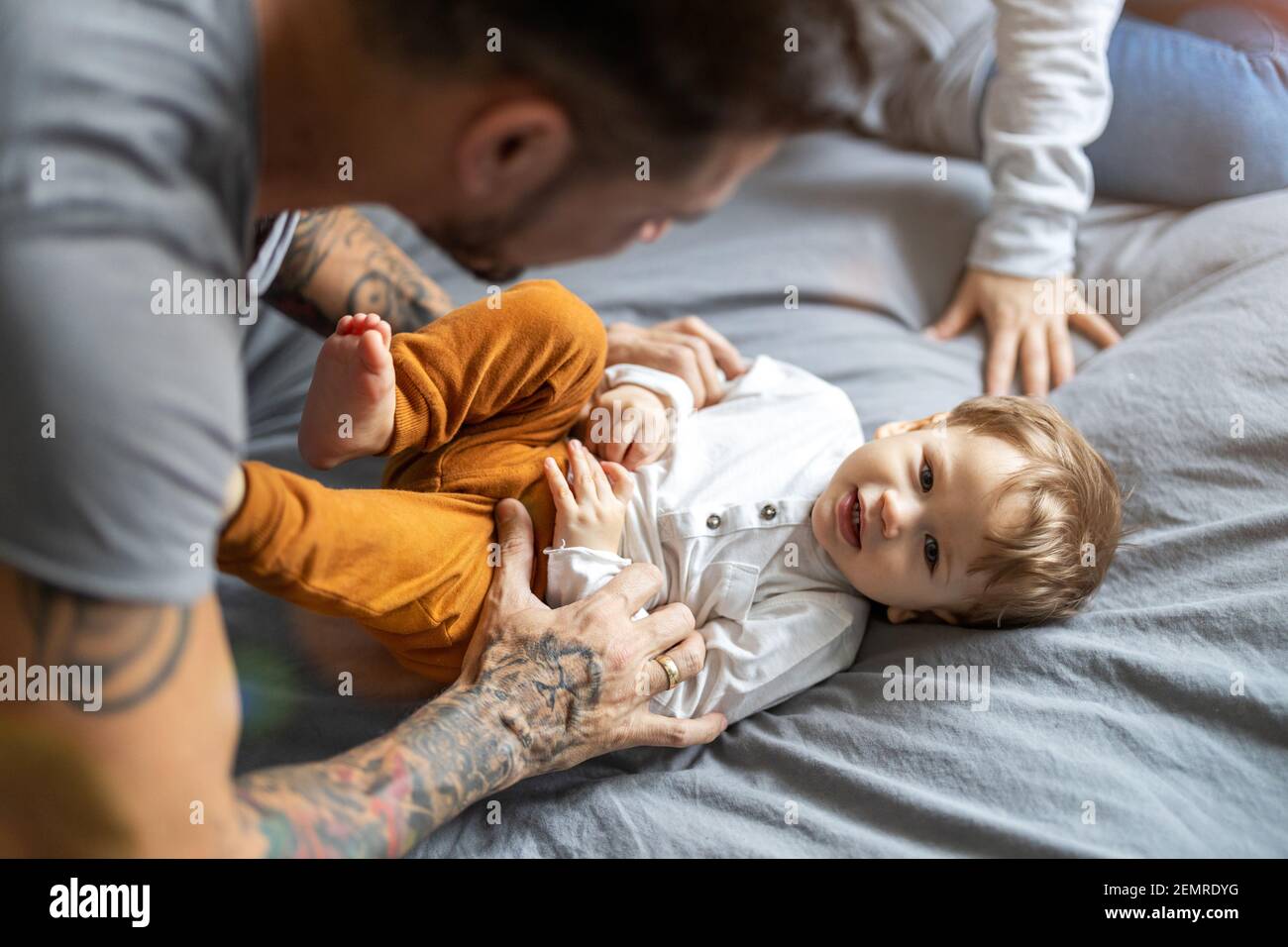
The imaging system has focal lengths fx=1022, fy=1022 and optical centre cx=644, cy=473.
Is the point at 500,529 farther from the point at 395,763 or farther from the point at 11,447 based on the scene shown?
the point at 11,447

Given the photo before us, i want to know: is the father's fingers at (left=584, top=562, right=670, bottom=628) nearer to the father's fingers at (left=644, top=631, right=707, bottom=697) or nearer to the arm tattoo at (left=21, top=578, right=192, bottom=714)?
the father's fingers at (left=644, top=631, right=707, bottom=697)

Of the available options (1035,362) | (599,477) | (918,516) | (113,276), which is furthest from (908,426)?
(113,276)

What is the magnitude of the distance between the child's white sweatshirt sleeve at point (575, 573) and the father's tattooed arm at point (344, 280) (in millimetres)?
438

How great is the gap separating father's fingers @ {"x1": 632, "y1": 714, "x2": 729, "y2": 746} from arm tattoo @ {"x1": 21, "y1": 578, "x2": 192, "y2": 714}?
47cm

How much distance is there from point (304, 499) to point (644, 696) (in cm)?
37

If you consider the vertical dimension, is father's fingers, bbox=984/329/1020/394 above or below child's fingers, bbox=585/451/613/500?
above

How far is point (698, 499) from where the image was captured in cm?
112

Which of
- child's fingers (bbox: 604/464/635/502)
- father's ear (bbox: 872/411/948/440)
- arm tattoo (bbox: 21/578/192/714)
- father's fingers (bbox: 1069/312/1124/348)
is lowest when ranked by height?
arm tattoo (bbox: 21/578/192/714)

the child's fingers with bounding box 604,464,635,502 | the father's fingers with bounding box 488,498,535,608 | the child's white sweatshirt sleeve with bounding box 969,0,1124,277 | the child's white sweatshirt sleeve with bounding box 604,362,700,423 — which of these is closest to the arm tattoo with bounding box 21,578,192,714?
the father's fingers with bounding box 488,498,535,608

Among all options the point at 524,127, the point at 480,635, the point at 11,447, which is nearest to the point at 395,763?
the point at 480,635

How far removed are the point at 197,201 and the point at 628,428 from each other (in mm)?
594

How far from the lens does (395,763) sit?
2.79 ft

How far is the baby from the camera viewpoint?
3.26ft

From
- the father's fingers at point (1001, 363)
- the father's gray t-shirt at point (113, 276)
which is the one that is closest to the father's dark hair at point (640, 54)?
the father's gray t-shirt at point (113, 276)
